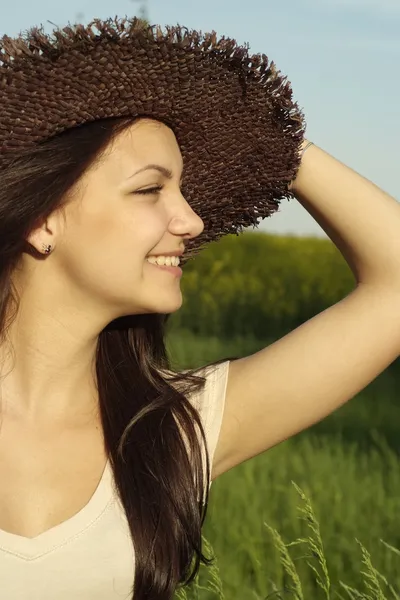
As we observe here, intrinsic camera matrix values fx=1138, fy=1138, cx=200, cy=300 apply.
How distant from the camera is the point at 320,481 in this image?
21.0 feet

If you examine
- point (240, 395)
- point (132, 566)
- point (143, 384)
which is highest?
point (143, 384)

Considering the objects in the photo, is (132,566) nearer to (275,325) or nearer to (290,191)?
(290,191)

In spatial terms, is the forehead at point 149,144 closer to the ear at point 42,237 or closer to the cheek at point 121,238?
the cheek at point 121,238

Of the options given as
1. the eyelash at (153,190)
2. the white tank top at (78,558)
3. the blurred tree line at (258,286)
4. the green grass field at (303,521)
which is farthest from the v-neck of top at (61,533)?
the blurred tree line at (258,286)

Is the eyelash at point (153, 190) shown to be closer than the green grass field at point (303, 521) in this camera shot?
Yes

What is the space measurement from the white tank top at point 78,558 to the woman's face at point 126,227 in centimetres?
54

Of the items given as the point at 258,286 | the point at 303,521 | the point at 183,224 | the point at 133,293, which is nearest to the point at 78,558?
the point at 133,293

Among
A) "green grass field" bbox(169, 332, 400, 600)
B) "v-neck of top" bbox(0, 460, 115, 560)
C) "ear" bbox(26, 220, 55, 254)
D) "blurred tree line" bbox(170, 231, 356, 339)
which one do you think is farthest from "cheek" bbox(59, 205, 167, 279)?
"blurred tree line" bbox(170, 231, 356, 339)

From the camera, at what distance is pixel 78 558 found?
287cm

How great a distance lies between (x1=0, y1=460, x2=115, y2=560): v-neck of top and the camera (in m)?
2.84

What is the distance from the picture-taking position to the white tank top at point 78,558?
283 cm


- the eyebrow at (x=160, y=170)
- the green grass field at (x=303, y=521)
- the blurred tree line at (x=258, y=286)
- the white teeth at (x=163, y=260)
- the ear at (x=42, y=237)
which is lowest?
the green grass field at (x=303, y=521)

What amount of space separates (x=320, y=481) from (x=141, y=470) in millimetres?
3446

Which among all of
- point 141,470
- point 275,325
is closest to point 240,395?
point 141,470
